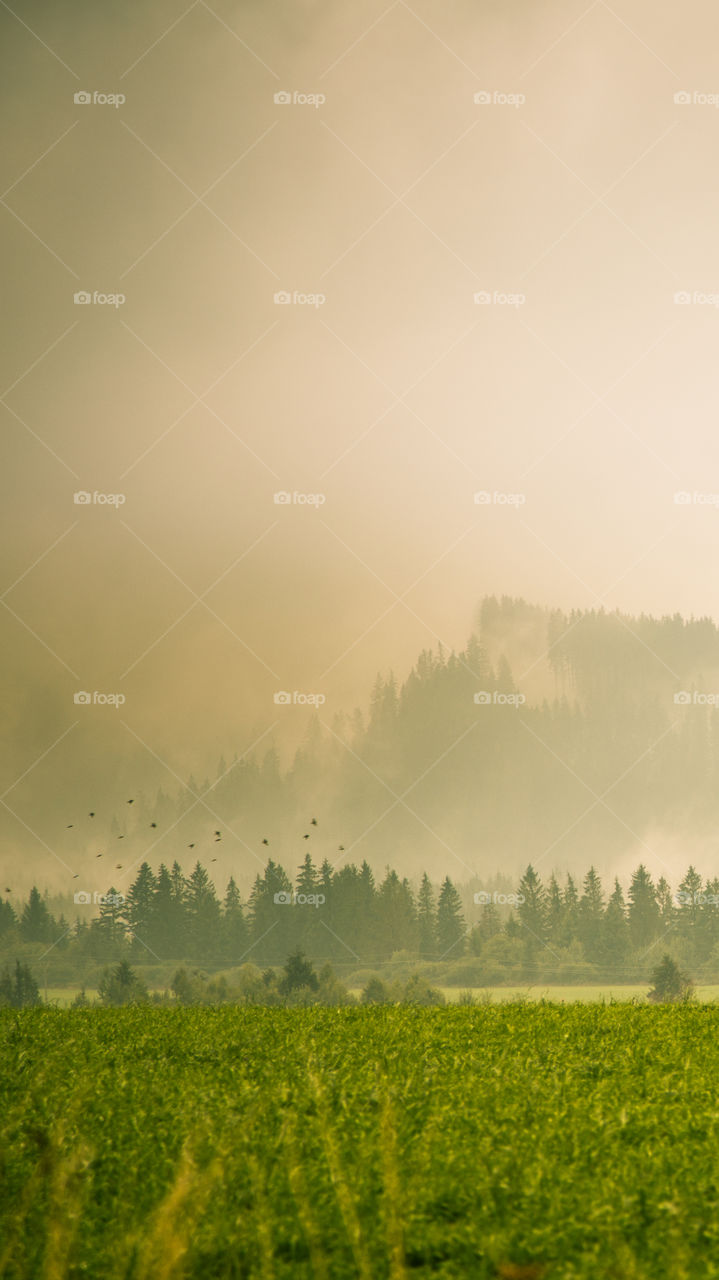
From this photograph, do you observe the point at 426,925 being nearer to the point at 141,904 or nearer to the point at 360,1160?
the point at 141,904

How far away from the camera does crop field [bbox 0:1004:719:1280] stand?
7.04 meters

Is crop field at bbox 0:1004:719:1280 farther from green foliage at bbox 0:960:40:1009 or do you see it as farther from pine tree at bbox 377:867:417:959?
pine tree at bbox 377:867:417:959

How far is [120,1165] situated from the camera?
8.75 metres

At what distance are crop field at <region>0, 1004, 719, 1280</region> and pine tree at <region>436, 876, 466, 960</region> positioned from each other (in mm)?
111749

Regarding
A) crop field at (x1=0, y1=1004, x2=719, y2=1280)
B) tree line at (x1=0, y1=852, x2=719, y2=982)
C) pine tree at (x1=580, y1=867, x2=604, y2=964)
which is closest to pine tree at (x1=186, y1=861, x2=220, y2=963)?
tree line at (x1=0, y1=852, x2=719, y2=982)

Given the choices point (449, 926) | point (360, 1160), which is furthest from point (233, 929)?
point (360, 1160)

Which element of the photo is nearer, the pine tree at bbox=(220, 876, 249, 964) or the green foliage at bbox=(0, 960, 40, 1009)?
the green foliage at bbox=(0, 960, 40, 1009)

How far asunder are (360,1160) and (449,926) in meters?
120

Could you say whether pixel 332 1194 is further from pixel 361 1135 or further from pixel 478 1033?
pixel 478 1033

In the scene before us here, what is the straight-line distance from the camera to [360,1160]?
8539mm

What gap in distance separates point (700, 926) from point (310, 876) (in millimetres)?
61535

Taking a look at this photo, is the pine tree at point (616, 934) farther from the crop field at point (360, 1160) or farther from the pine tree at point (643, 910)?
the crop field at point (360, 1160)

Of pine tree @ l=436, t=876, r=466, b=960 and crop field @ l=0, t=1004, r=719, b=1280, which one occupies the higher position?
crop field @ l=0, t=1004, r=719, b=1280

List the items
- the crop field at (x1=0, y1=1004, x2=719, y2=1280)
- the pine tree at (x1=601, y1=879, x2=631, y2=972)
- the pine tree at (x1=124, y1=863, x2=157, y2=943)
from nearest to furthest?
the crop field at (x1=0, y1=1004, x2=719, y2=1280), the pine tree at (x1=124, y1=863, x2=157, y2=943), the pine tree at (x1=601, y1=879, x2=631, y2=972)
